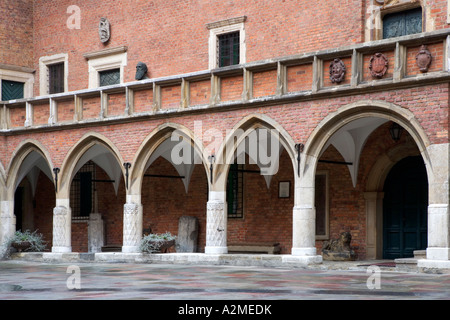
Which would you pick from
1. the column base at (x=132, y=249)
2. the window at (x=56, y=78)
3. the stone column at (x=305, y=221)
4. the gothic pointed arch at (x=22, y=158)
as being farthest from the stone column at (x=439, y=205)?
the window at (x=56, y=78)

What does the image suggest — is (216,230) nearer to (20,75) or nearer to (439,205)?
(439,205)

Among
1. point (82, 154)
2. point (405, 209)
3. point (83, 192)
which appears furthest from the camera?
point (83, 192)

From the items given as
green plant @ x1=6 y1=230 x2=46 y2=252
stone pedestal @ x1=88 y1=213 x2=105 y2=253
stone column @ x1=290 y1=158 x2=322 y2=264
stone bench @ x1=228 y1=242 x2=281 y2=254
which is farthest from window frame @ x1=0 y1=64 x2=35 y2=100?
stone column @ x1=290 y1=158 x2=322 y2=264

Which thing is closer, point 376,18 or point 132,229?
point 376,18

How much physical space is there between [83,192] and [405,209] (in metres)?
11.5

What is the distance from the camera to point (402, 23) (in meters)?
18.6

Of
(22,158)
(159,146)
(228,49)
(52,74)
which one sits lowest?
(22,158)

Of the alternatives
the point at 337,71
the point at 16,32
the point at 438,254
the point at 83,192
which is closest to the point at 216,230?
the point at 337,71

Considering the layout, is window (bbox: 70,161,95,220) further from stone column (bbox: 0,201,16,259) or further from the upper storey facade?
stone column (bbox: 0,201,16,259)

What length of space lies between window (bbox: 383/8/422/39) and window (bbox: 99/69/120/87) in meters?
9.20

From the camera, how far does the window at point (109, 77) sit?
2447cm

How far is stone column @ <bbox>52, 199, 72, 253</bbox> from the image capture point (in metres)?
21.5
